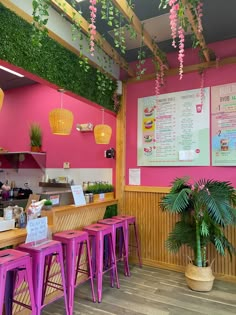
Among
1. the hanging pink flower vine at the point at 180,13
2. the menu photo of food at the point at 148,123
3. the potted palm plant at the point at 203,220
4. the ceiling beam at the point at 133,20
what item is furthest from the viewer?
the menu photo of food at the point at 148,123

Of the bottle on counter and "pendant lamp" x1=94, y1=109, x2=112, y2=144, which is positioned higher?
"pendant lamp" x1=94, y1=109, x2=112, y2=144

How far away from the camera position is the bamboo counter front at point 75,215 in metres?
2.80

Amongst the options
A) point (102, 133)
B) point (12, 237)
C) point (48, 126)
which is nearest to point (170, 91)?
point (102, 133)

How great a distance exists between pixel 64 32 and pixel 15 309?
2.80 metres

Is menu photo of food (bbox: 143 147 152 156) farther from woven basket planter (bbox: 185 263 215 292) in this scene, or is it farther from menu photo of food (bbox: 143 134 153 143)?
woven basket planter (bbox: 185 263 215 292)

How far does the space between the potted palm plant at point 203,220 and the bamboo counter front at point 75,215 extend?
3.33ft

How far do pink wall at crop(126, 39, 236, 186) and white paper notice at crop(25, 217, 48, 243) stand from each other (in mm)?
1907

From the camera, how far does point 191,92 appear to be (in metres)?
3.58

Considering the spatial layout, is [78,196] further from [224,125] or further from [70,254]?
[224,125]

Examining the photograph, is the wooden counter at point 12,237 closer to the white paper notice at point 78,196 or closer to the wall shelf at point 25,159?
the white paper notice at point 78,196

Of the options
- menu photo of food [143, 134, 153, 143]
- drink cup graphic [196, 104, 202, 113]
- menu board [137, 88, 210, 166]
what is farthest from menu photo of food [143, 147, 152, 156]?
drink cup graphic [196, 104, 202, 113]

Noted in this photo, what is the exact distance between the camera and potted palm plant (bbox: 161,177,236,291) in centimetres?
277

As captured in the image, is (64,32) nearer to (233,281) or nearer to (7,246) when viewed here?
(7,246)

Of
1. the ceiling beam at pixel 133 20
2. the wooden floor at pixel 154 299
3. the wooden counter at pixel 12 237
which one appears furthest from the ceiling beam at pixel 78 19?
the wooden floor at pixel 154 299
